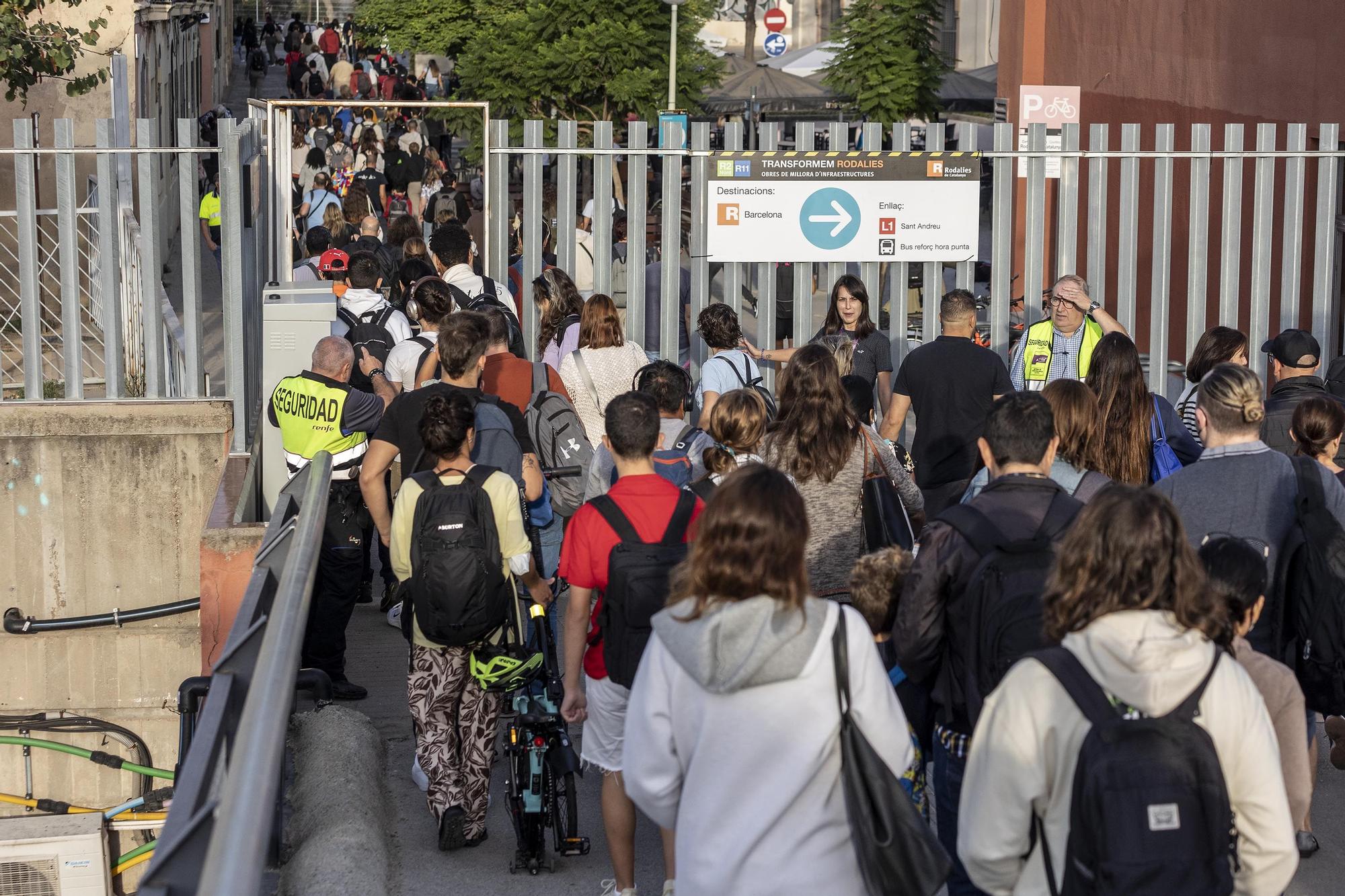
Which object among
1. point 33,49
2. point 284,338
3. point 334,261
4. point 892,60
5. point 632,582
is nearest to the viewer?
point 632,582

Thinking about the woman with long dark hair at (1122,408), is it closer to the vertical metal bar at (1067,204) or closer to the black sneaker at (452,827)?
the black sneaker at (452,827)

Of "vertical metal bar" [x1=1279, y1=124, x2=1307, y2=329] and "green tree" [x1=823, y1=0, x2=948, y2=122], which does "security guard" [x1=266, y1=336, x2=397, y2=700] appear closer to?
"vertical metal bar" [x1=1279, y1=124, x2=1307, y2=329]

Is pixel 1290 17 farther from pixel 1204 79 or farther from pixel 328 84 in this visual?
pixel 328 84

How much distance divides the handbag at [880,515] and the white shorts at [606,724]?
3.19 feet

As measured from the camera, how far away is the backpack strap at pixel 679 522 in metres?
4.90

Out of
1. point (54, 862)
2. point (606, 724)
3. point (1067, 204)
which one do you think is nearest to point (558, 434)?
point (606, 724)

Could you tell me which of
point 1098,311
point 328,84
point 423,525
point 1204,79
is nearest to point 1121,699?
point 423,525

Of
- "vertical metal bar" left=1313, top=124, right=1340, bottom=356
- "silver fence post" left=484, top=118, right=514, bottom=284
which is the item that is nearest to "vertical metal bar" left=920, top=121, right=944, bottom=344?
"vertical metal bar" left=1313, top=124, right=1340, bottom=356

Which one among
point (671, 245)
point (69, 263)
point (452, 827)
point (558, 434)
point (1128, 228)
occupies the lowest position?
point (452, 827)

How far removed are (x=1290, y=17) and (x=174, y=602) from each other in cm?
1029

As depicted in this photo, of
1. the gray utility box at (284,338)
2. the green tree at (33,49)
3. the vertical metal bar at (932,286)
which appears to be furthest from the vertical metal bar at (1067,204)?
the green tree at (33,49)

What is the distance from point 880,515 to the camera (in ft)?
18.0

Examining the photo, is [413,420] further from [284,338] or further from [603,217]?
[603,217]

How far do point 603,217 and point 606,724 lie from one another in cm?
528
